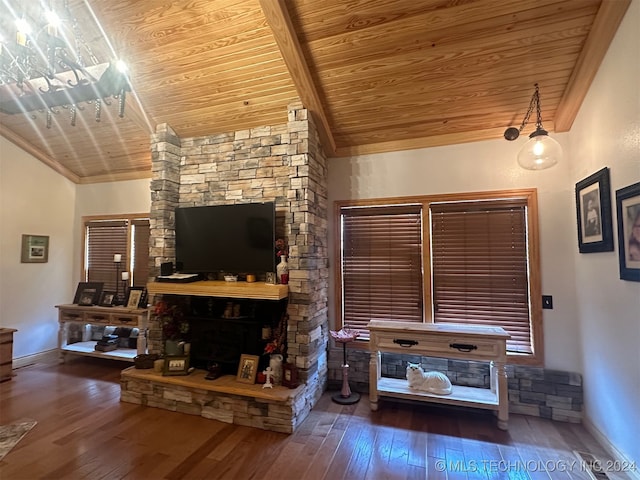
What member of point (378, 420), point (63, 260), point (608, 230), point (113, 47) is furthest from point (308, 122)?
point (63, 260)

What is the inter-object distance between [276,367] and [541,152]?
2892 mm

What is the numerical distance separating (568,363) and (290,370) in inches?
100

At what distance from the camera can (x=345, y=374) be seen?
3.10 m

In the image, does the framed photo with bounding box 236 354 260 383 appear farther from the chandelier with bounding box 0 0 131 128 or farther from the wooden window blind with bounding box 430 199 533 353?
the chandelier with bounding box 0 0 131 128

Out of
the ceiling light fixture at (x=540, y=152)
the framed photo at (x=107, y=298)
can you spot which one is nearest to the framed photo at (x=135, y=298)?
the framed photo at (x=107, y=298)

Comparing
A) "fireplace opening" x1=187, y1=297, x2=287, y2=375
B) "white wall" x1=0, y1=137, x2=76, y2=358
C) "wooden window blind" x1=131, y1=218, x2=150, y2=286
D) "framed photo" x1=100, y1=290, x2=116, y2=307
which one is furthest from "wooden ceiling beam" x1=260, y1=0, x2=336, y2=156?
"white wall" x1=0, y1=137, x2=76, y2=358

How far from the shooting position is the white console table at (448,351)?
2.57 meters

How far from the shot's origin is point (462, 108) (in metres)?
2.81

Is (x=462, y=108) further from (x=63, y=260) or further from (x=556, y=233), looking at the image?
(x=63, y=260)

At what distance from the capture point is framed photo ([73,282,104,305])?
170 inches

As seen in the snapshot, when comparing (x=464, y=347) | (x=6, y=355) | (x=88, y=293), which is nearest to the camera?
(x=464, y=347)

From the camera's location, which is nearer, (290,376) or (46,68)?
(46,68)

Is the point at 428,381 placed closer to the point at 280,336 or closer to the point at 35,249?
the point at 280,336

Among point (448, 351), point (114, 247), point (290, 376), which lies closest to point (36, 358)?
point (114, 247)
